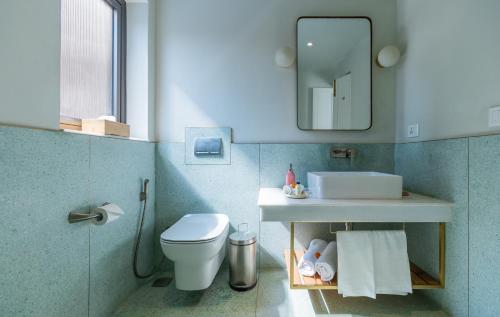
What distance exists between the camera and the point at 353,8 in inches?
74.9

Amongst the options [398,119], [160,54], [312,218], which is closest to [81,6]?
[160,54]

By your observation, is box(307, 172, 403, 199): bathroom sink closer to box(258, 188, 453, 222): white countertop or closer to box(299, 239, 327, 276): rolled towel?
box(258, 188, 453, 222): white countertop

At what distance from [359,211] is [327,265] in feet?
1.28

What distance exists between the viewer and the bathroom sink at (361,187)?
141 centimetres

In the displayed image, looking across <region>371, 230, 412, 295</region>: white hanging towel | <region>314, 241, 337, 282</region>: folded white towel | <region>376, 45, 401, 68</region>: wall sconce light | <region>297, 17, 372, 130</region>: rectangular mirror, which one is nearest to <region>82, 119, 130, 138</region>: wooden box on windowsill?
<region>297, 17, 372, 130</region>: rectangular mirror

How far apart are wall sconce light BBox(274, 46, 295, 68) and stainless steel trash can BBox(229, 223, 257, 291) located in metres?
1.31

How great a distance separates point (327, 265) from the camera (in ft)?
4.70

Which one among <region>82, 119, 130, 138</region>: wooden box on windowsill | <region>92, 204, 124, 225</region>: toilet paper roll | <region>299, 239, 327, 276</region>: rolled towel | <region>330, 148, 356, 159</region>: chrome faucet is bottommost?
<region>299, 239, 327, 276</region>: rolled towel

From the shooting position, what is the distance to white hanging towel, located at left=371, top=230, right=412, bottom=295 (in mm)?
1352

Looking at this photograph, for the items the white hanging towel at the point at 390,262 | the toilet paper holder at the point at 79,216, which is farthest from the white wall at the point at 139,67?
the white hanging towel at the point at 390,262

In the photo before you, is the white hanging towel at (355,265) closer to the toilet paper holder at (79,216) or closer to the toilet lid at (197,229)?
the toilet lid at (197,229)

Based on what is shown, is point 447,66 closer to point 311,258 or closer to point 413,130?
point 413,130

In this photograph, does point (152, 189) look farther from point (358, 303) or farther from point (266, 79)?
point (358, 303)

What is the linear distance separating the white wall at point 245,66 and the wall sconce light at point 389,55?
123 millimetres
